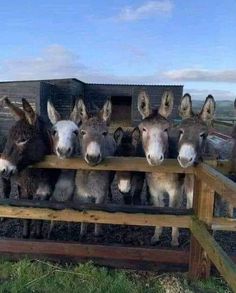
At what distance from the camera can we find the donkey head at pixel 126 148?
5348 mm

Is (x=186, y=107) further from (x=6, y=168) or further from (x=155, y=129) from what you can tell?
(x=6, y=168)

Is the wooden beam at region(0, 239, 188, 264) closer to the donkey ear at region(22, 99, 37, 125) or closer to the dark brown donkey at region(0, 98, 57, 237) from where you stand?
the dark brown donkey at region(0, 98, 57, 237)

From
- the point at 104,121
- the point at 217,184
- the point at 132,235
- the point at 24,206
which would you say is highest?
the point at 104,121

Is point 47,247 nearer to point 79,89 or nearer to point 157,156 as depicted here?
point 157,156

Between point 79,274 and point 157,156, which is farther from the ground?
point 157,156

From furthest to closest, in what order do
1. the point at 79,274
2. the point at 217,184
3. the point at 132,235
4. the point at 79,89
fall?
the point at 79,89, the point at 132,235, the point at 79,274, the point at 217,184

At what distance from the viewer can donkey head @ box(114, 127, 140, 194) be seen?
5.35 m

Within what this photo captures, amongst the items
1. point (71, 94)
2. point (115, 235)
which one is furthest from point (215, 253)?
point (71, 94)

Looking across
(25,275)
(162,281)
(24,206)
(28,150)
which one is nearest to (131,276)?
(162,281)

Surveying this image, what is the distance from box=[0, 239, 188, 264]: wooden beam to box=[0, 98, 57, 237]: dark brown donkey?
0.49 metres

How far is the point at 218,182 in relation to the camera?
3.14 meters

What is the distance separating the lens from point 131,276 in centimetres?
424

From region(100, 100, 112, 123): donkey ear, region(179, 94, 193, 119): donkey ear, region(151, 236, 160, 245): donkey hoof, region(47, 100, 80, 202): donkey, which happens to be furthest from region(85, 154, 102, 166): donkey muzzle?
region(151, 236, 160, 245): donkey hoof

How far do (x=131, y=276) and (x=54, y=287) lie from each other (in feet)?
2.95
